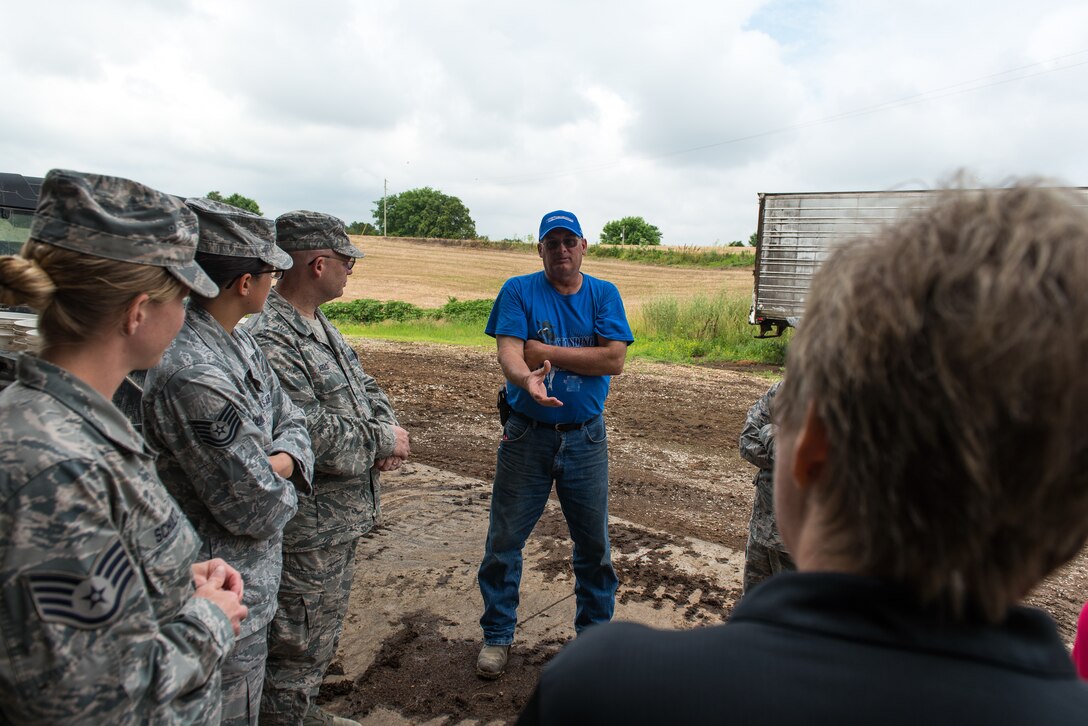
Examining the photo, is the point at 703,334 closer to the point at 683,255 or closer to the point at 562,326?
the point at 562,326

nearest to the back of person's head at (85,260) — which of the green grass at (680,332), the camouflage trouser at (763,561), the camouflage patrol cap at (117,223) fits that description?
the camouflage patrol cap at (117,223)

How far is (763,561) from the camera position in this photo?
10.6ft

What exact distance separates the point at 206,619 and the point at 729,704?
52.8 inches

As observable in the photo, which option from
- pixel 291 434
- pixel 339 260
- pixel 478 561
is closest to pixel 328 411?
pixel 291 434

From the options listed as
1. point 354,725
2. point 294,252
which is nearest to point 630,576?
point 354,725

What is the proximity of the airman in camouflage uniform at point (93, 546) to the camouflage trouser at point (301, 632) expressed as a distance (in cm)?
123

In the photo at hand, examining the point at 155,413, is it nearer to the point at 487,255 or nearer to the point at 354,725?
the point at 354,725

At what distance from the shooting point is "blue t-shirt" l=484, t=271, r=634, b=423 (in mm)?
3641

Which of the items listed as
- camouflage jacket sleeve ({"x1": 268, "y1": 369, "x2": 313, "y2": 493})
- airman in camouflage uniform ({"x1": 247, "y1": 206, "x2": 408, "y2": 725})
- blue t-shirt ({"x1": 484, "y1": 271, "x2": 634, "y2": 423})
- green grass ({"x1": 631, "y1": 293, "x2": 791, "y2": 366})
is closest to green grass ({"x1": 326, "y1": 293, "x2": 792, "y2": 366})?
green grass ({"x1": 631, "y1": 293, "x2": 791, "y2": 366})

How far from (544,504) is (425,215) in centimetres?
7282

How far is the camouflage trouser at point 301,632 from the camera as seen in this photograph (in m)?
2.90

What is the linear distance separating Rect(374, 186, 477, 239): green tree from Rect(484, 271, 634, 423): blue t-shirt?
6888 centimetres

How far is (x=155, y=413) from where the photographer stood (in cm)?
213

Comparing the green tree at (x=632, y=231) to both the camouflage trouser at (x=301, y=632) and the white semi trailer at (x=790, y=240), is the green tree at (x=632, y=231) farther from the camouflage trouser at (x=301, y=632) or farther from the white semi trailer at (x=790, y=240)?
the camouflage trouser at (x=301, y=632)
